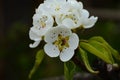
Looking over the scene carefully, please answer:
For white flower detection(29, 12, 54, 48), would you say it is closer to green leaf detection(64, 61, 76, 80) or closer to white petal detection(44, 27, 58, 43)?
white petal detection(44, 27, 58, 43)

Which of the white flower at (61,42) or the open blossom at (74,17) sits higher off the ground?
the open blossom at (74,17)

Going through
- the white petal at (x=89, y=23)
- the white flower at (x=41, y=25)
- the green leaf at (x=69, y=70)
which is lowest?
the green leaf at (x=69, y=70)

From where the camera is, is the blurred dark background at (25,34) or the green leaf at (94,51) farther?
the blurred dark background at (25,34)

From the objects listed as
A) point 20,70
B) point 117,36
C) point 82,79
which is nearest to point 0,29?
point 20,70

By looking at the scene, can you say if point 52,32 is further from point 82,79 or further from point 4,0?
point 4,0

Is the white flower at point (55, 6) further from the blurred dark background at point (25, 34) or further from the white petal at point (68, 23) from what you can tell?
the blurred dark background at point (25, 34)

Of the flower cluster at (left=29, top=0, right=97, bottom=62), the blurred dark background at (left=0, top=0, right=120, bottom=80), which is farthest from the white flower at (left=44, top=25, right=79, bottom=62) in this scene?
the blurred dark background at (left=0, top=0, right=120, bottom=80)

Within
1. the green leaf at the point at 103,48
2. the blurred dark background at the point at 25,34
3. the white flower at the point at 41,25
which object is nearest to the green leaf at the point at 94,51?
the green leaf at the point at 103,48

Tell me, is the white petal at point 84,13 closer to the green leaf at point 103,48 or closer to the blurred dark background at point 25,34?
the green leaf at point 103,48
